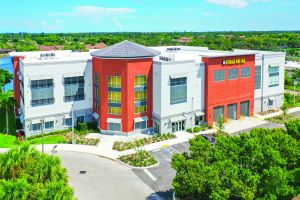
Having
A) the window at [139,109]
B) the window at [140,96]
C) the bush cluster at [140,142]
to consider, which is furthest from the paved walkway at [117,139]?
the window at [140,96]

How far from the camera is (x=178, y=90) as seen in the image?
59.2m

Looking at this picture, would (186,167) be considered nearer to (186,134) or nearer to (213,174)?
(213,174)

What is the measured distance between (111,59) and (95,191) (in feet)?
78.3

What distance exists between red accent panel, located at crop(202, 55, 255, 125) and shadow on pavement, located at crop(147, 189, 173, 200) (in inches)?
1040

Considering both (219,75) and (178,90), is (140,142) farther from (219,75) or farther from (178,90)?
(219,75)

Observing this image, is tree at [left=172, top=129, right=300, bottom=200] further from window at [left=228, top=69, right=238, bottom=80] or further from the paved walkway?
window at [left=228, top=69, right=238, bottom=80]

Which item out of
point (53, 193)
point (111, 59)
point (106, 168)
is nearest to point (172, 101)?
point (111, 59)

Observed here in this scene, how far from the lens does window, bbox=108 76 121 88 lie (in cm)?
5716

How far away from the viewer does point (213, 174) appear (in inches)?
1242

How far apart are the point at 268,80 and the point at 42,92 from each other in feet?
148

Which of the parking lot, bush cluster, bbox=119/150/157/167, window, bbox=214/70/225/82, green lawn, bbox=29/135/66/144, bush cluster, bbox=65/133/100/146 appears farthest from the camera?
window, bbox=214/70/225/82

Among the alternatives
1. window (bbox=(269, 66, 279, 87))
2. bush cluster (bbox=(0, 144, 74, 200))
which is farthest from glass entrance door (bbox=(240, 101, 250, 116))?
bush cluster (bbox=(0, 144, 74, 200))

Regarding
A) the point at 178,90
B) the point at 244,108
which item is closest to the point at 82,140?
the point at 178,90

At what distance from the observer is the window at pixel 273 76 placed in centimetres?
7344
